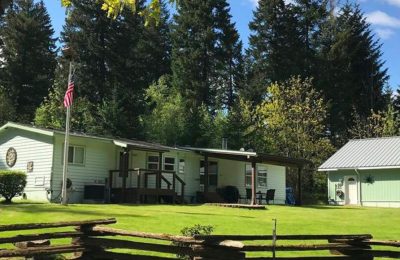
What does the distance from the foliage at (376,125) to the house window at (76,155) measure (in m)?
28.4

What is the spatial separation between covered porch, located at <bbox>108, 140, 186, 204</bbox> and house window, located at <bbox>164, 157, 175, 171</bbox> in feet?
2.65

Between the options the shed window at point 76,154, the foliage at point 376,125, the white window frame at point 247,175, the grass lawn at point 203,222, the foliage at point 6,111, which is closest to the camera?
the grass lawn at point 203,222

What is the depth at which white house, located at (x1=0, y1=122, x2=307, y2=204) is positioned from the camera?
86.9ft

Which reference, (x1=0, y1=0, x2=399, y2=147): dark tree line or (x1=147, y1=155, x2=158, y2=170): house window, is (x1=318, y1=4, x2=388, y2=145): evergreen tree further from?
(x1=147, y1=155, x2=158, y2=170): house window

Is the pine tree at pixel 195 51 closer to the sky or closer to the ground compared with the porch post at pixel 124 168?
closer to the sky

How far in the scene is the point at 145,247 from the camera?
9.21 meters

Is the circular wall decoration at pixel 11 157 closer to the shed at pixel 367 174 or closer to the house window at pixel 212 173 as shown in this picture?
the house window at pixel 212 173

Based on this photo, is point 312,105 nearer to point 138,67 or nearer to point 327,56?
point 327,56

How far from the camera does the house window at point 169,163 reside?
3091 centimetres

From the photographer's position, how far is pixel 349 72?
181ft

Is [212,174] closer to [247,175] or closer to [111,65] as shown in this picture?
[247,175]

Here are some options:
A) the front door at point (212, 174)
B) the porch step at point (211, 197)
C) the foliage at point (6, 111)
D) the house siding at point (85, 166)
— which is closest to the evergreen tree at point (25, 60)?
the foliage at point (6, 111)

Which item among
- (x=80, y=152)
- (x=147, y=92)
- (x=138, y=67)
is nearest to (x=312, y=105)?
(x=147, y=92)

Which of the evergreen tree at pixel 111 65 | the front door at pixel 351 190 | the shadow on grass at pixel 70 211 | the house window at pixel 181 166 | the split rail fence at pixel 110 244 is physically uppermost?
the evergreen tree at pixel 111 65
